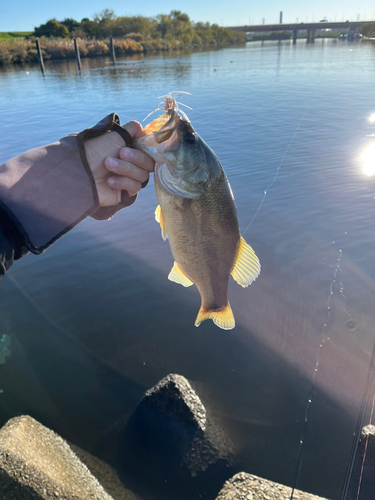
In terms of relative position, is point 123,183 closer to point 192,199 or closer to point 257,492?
point 192,199

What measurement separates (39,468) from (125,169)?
240 centimetres

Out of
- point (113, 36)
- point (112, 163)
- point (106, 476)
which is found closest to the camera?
point (112, 163)

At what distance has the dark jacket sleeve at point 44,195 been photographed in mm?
1826

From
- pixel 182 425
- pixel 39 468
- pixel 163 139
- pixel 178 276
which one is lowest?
pixel 182 425

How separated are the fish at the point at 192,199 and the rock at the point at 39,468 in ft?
6.42

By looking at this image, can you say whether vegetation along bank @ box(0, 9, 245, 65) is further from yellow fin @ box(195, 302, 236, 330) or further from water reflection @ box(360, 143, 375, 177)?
yellow fin @ box(195, 302, 236, 330)

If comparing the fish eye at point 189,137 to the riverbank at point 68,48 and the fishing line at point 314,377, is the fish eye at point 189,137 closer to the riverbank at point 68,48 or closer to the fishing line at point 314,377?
the fishing line at point 314,377

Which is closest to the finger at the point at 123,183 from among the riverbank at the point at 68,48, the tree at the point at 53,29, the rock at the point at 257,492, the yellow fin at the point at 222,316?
the yellow fin at the point at 222,316

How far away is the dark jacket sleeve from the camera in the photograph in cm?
183

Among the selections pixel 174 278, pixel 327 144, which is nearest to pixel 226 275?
pixel 174 278

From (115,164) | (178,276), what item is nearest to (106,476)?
(178,276)

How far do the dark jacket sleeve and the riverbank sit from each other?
2073 inches

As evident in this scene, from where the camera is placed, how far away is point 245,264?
2500mm

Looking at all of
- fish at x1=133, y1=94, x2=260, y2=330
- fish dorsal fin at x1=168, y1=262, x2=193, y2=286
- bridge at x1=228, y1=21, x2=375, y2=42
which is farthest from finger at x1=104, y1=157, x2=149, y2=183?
bridge at x1=228, y1=21, x2=375, y2=42
